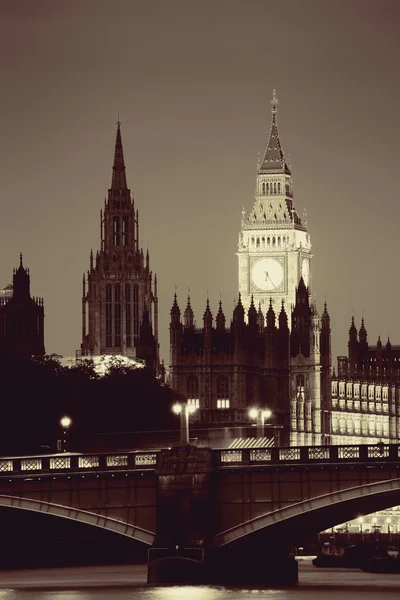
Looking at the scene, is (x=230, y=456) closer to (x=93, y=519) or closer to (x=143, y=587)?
(x=93, y=519)

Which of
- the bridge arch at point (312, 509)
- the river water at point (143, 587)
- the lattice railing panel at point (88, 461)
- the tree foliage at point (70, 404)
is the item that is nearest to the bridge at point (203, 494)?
the bridge arch at point (312, 509)

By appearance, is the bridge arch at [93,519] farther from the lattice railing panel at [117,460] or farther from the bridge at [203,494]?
the lattice railing panel at [117,460]

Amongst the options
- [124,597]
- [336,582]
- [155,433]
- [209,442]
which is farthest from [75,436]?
[124,597]

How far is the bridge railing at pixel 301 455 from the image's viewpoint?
100375 millimetres

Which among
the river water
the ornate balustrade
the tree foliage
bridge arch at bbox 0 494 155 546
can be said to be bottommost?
the river water

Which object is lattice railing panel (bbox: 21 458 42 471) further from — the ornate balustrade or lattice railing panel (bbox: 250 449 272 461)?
lattice railing panel (bbox: 250 449 272 461)

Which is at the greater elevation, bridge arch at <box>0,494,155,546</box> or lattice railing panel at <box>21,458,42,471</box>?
lattice railing panel at <box>21,458,42,471</box>

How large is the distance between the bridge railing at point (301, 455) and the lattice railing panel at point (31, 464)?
7.27m

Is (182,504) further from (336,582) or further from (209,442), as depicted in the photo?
(209,442)

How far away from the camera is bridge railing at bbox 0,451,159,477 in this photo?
103 metres

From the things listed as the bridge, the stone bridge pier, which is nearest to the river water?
the stone bridge pier

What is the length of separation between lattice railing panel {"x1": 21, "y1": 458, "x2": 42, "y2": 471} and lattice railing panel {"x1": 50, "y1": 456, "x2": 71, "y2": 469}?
1.83ft

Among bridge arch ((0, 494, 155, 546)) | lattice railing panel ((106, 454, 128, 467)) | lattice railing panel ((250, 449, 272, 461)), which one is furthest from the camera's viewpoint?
lattice railing panel ((106, 454, 128, 467))

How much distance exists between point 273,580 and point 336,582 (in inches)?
235
